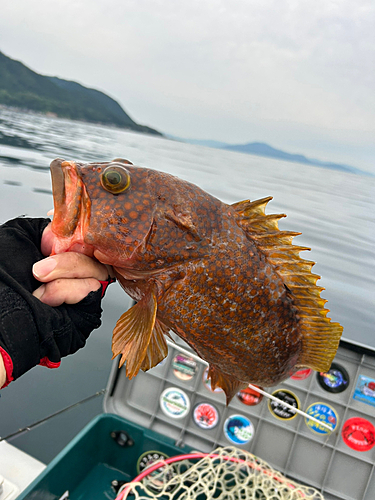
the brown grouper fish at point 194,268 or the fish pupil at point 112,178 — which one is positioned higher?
the fish pupil at point 112,178

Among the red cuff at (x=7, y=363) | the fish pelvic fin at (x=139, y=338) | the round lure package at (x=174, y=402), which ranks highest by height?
the fish pelvic fin at (x=139, y=338)

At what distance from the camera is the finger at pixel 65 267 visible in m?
1.51

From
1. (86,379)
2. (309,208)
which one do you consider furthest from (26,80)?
(86,379)

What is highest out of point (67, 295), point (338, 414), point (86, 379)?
point (67, 295)

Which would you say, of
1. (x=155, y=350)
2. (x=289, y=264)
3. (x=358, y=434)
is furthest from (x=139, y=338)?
(x=358, y=434)

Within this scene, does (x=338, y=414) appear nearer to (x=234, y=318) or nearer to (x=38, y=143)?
(x=234, y=318)

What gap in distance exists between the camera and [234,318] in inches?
67.7

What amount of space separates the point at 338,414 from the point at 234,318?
3376mm

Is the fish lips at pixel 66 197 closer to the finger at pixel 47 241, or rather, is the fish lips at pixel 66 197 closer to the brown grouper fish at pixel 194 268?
the brown grouper fish at pixel 194 268

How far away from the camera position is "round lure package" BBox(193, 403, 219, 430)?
461cm

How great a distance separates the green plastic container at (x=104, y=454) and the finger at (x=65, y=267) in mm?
3418

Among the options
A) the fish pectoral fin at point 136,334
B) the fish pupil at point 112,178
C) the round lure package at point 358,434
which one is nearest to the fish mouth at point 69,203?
the fish pupil at point 112,178

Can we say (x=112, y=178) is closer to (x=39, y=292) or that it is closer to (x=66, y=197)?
(x=66, y=197)

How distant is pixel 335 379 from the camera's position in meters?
4.24
